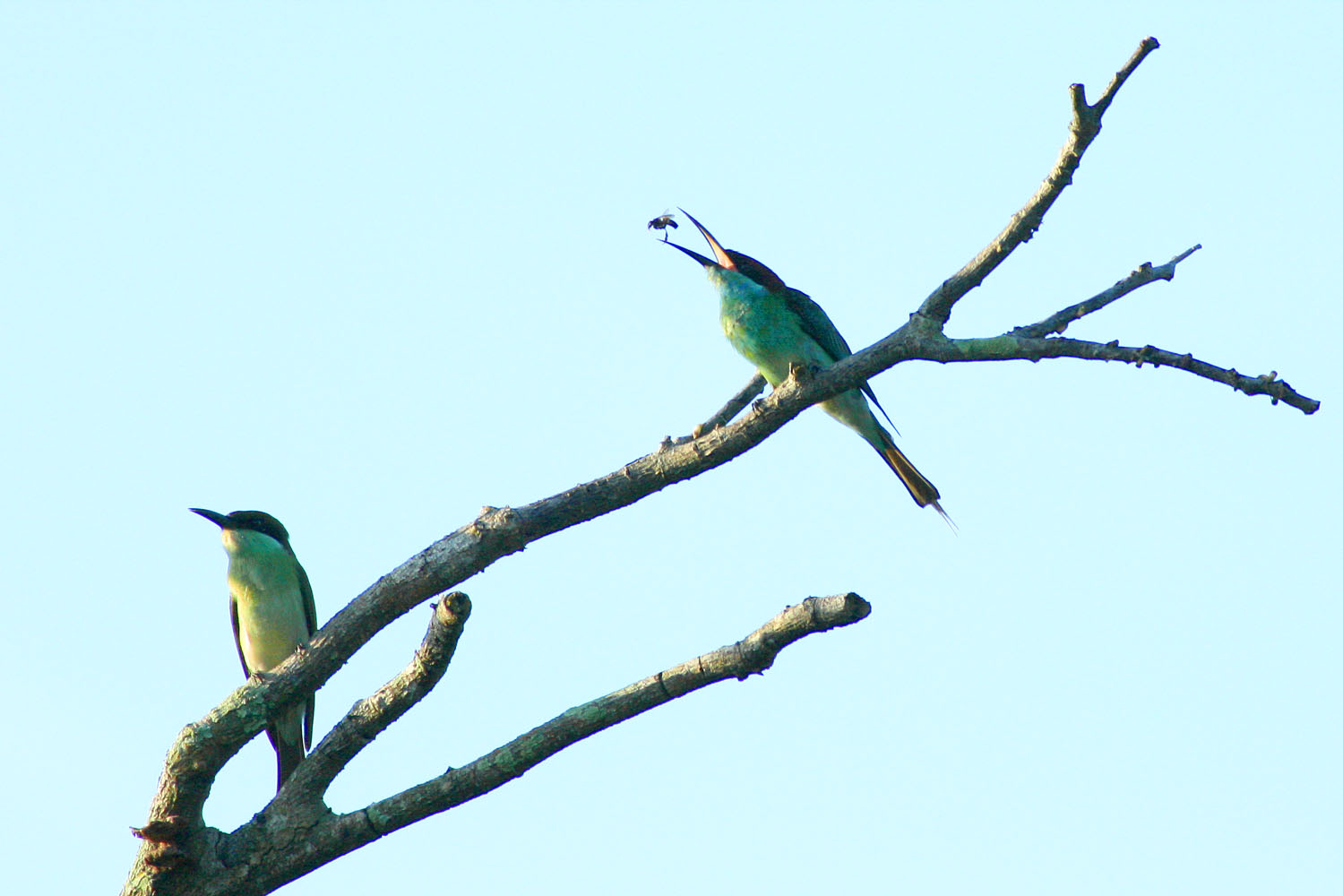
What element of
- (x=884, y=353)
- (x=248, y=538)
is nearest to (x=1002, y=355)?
(x=884, y=353)

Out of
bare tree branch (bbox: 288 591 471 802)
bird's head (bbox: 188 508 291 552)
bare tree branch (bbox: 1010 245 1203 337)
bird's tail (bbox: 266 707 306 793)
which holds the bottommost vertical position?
bare tree branch (bbox: 288 591 471 802)

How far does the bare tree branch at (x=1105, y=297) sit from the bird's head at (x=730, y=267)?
10.1 ft

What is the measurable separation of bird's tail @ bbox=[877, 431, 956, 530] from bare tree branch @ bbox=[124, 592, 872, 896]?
A: 2.98m

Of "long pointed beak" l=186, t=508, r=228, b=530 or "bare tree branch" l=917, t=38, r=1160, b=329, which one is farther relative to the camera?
"long pointed beak" l=186, t=508, r=228, b=530

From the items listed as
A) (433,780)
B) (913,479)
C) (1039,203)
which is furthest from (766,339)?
(433,780)

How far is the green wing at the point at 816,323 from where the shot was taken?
7262mm

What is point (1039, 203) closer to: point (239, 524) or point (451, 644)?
point (451, 644)

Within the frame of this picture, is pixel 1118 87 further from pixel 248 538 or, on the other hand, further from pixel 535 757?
pixel 248 538

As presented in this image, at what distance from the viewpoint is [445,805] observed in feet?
13.9

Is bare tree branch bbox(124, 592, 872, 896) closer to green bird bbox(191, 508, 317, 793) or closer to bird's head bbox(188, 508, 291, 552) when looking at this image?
green bird bbox(191, 508, 317, 793)

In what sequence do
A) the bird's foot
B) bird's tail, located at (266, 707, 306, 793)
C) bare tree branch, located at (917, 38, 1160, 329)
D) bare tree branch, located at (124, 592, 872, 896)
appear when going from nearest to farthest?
bare tree branch, located at (124, 592, 872, 896), bare tree branch, located at (917, 38, 1160, 329), the bird's foot, bird's tail, located at (266, 707, 306, 793)

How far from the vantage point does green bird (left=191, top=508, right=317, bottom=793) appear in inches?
287

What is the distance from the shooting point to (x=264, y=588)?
23.8ft

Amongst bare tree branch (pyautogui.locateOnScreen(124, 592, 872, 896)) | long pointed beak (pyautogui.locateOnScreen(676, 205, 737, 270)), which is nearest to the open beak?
long pointed beak (pyautogui.locateOnScreen(676, 205, 737, 270))
